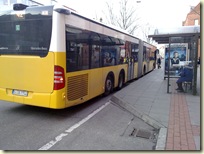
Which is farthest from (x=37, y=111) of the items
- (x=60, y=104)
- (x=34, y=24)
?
(x=34, y=24)

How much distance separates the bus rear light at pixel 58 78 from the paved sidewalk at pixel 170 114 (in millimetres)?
2343

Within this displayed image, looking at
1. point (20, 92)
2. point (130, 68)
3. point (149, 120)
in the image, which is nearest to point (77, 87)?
point (20, 92)

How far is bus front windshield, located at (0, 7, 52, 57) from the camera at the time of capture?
5.40m

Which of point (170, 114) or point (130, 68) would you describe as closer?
point (170, 114)

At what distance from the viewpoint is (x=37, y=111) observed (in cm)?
648

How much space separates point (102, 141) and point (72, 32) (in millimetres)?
2896

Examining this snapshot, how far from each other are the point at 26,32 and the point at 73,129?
273 cm

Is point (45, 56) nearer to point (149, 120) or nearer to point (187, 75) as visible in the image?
point (149, 120)

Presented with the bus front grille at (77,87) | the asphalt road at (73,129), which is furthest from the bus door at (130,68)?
the bus front grille at (77,87)

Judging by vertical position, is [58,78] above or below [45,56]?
below

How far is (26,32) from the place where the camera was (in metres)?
5.68

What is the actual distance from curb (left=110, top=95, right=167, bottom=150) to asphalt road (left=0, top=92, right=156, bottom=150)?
139 mm

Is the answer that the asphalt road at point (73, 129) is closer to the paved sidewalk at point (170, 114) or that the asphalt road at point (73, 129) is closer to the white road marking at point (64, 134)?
the white road marking at point (64, 134)

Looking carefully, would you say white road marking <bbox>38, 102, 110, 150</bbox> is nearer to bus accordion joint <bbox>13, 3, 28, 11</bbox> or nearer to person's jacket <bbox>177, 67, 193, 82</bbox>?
bus accordion joint <bbox>13, 3, 28, 11</bbox>
